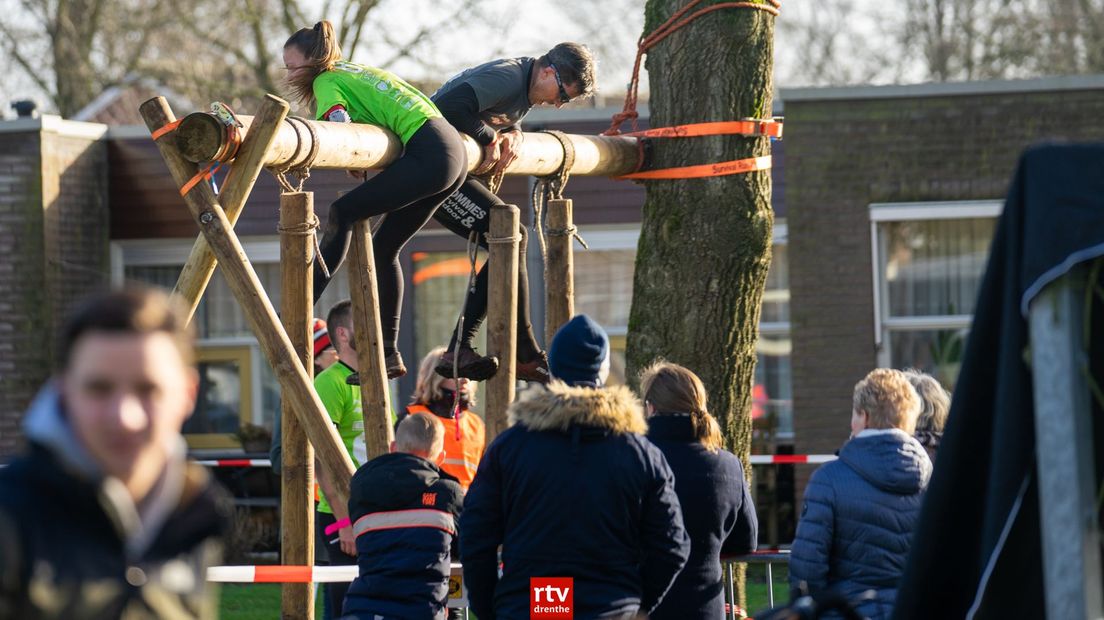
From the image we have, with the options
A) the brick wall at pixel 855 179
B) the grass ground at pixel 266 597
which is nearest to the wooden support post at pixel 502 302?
the grass ground at pixel 266 597

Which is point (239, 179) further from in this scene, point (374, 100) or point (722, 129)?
point (722, 129)

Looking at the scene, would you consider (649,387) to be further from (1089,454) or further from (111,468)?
(111,468)

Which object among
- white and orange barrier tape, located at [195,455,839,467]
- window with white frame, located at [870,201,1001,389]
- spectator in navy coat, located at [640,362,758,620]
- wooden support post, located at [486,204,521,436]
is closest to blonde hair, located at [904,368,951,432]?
spectator in navy coat, located at [640,362,758,620]

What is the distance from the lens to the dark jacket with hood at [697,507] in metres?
5.03

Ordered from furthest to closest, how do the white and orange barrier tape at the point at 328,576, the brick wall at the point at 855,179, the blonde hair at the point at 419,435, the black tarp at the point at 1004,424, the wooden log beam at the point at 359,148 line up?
the brick wall at the point at 855,179, the white and orange barrier tape at the point at 328,576, the blonde hair at the point at 419,435, the wooden log beam at the point at 359,148, the black tarp at the point at 1004,424

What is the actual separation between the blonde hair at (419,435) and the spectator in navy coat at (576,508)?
0.72 metres

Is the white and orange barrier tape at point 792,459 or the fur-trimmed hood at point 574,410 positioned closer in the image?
the fur-trimmed hood at point 574,410

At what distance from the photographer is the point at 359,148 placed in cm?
532

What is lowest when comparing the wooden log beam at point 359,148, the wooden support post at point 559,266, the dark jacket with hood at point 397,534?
the dark jacket with hood at point 397,534

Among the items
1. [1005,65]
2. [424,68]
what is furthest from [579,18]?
[424,68]

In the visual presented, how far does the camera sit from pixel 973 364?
3.46 metres

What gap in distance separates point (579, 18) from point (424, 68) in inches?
462

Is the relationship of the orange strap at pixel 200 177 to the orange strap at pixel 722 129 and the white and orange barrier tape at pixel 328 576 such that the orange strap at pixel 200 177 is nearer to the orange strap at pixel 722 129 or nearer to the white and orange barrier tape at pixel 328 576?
the white and orange barrier tape at pixel 328 576

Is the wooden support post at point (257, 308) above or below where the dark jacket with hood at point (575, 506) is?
above
